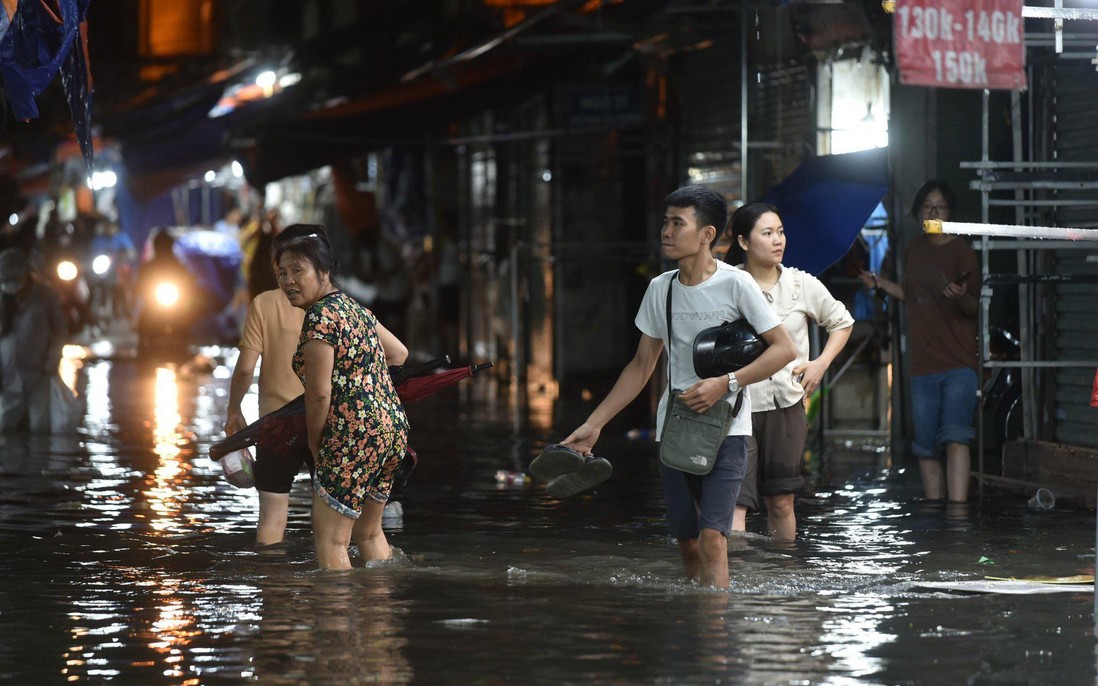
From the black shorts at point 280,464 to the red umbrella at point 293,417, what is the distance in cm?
4

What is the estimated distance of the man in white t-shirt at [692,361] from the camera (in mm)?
7605

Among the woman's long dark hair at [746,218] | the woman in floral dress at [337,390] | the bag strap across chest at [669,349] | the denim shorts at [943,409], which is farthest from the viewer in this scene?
the denim shorts at [943,409]

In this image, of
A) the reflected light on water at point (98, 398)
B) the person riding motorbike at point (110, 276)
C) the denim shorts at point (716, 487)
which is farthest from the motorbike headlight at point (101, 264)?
the denim shorts at point (716, 487)

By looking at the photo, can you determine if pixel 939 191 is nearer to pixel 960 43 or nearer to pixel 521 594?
pixel 960 43

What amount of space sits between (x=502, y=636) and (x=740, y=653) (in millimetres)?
954

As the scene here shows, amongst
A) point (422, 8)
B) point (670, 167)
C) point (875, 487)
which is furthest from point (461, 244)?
point (875, 487)

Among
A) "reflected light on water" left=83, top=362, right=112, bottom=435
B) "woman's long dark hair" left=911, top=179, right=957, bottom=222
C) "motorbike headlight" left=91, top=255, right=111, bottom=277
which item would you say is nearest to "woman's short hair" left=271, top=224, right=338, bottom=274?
"woman's long dark hair" left=911, top=179, right=957, bottom=222

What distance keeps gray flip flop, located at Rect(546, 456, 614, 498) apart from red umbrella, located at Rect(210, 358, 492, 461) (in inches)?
36.3

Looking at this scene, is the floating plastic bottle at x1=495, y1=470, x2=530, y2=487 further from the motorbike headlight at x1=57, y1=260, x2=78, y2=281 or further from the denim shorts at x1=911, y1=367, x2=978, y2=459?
the motorbike headlight at x1=57, y1=260, x2=78, y2=281

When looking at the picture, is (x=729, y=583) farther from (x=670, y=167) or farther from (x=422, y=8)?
(x=422, y=8)

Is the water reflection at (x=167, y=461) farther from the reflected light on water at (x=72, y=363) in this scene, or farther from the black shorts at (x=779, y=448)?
the black shorts at (x=779, y=448)

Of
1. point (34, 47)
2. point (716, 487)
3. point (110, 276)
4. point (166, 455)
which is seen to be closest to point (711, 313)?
point (716, 487)

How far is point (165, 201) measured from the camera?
35.3 m

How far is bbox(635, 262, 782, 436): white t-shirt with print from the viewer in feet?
25.1
